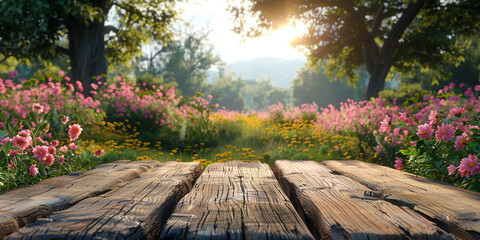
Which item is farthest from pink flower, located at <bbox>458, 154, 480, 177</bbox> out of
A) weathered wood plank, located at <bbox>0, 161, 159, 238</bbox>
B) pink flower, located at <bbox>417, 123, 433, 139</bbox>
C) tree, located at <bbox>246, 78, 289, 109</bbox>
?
tree, located at <bbox>246, 78, 289, 109</bbox>

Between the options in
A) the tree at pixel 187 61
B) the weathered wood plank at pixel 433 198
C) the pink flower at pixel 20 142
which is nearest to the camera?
the weathered wood plank at pixel 433 198

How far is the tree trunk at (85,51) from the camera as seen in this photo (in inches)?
439

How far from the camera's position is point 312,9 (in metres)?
12.2

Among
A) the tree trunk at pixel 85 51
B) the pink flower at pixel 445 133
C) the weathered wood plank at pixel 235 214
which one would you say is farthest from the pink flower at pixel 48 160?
the tree trunk at pixel 85 51

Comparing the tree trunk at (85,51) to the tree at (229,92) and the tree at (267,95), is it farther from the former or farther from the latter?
the tree at (267,95)

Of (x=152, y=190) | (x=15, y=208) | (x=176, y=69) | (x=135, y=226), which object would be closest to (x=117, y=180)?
(x=152, y=190)

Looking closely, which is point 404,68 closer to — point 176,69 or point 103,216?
point 103,216

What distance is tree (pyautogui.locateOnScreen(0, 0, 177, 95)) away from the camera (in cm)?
907

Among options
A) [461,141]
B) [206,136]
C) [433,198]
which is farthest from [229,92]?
[433,198]

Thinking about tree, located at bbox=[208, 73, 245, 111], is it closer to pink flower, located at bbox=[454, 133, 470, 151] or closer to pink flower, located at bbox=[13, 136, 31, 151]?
pink flower, located at bbox=[13, 136, 31, 151]

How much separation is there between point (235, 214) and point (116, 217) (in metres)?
0.48

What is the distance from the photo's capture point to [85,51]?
11.1 m

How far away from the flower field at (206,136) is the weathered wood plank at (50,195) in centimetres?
66

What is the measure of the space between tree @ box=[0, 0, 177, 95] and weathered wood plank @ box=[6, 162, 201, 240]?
8.78 meters
